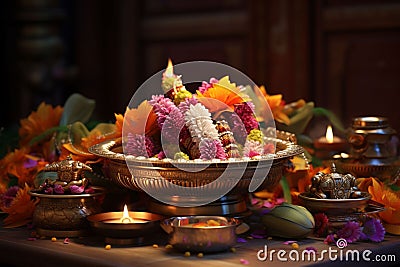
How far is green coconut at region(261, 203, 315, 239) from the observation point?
1113 mm

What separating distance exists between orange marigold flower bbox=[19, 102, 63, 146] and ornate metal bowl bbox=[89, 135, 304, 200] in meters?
0.41

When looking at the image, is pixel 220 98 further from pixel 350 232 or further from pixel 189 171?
pixel 350 232

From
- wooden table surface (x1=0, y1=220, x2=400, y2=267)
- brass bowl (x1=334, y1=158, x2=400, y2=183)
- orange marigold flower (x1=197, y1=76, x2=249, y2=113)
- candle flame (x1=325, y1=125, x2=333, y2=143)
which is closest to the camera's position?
wooden table surface (x1=0, y1=220, x2=400, y2=267)

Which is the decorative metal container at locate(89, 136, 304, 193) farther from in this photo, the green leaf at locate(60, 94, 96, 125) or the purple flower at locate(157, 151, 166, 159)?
the green leaf at locate(60, 94, 96, 125)

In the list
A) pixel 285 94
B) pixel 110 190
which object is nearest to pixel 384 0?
pixel 285 94

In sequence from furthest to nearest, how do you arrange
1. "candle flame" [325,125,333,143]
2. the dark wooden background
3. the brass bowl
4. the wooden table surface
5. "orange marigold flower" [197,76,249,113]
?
the dark wooden background
"candle flame" [325,125,333,143]
the brass bowl
"orange marigold flower" [197,76,249,113]
the wooden table surface

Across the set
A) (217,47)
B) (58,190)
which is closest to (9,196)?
(58,190)

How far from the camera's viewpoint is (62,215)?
3.75ft

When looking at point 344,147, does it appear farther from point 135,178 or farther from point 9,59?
point 9,59

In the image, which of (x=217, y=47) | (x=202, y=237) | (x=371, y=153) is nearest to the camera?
(x=202, y=237)

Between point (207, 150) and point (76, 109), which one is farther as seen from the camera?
point (76, 109)

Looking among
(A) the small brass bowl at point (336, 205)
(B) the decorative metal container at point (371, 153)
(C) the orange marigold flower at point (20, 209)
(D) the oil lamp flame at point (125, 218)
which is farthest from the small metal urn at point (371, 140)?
(C) the orange marigold flower at point (20, 209)

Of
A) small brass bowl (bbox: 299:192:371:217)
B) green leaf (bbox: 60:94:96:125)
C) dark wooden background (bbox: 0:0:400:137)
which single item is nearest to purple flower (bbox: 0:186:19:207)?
green leaf (bbox: 60:94:96:125)

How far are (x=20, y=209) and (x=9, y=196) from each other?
0.24ft
